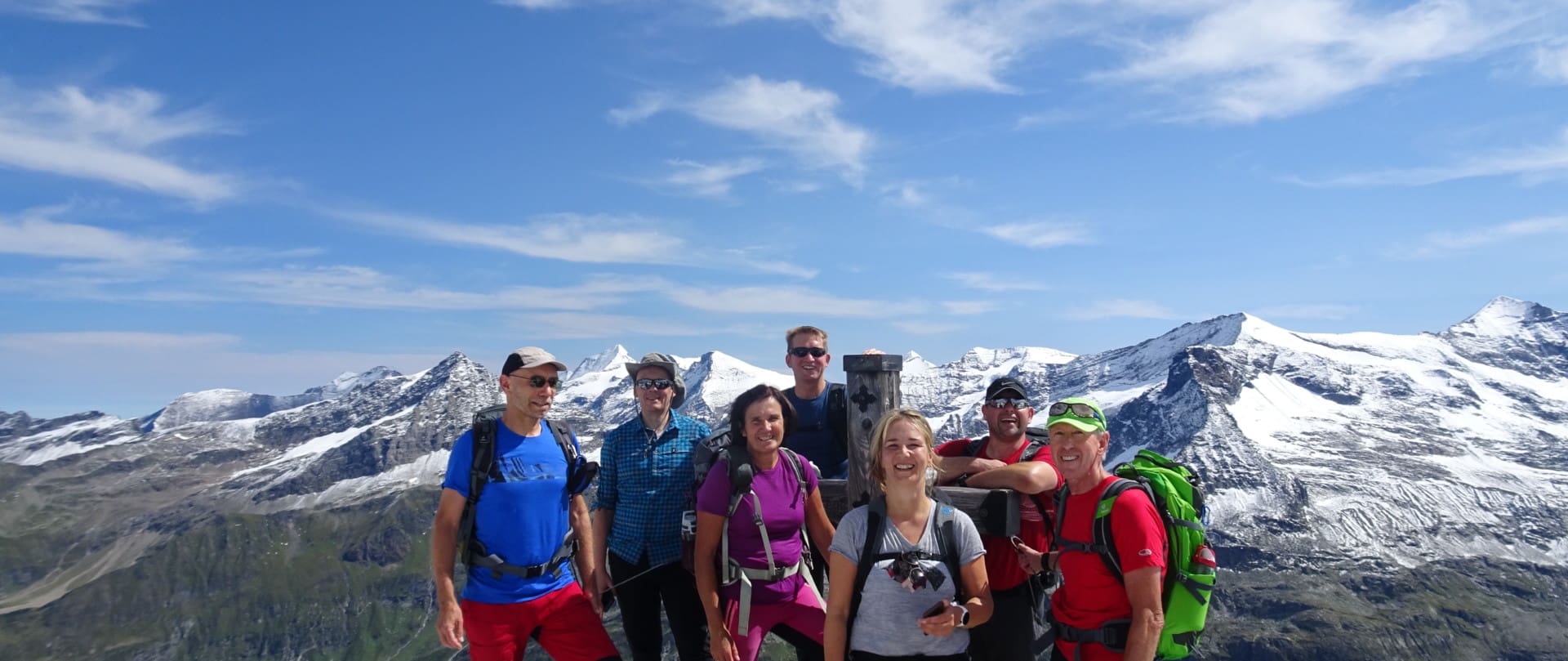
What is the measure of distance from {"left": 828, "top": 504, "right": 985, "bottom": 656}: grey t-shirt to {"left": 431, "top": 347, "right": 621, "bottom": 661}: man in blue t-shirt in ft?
10.4

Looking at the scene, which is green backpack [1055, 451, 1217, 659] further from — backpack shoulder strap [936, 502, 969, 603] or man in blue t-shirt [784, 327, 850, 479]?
man in blue t-shirt [784, 327, 850, 479]

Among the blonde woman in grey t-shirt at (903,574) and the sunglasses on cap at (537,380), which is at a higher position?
the sunglasses on cap at (537,380)

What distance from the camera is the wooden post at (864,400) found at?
35.4 feet

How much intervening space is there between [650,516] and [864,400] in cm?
296

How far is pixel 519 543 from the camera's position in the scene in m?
10.2

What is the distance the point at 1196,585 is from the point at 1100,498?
1.16 m

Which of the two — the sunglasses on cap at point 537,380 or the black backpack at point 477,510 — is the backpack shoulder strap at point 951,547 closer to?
the black backpack at point 477,510

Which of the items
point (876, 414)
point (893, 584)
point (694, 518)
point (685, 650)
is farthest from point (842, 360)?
point (685, 650)

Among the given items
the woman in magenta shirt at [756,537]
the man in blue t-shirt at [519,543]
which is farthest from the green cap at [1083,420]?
the man in blue t-shirt at [519,543]

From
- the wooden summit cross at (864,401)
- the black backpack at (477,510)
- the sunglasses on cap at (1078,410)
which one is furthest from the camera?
the wooden summit cross at (864,401)

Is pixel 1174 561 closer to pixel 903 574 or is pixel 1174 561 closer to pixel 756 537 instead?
pixel 903 574

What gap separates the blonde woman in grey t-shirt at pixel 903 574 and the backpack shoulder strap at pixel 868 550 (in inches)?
0.9

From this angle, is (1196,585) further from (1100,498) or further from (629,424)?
(629,424)

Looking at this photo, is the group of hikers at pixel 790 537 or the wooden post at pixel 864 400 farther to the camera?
the wooden post at pixel 864 400
